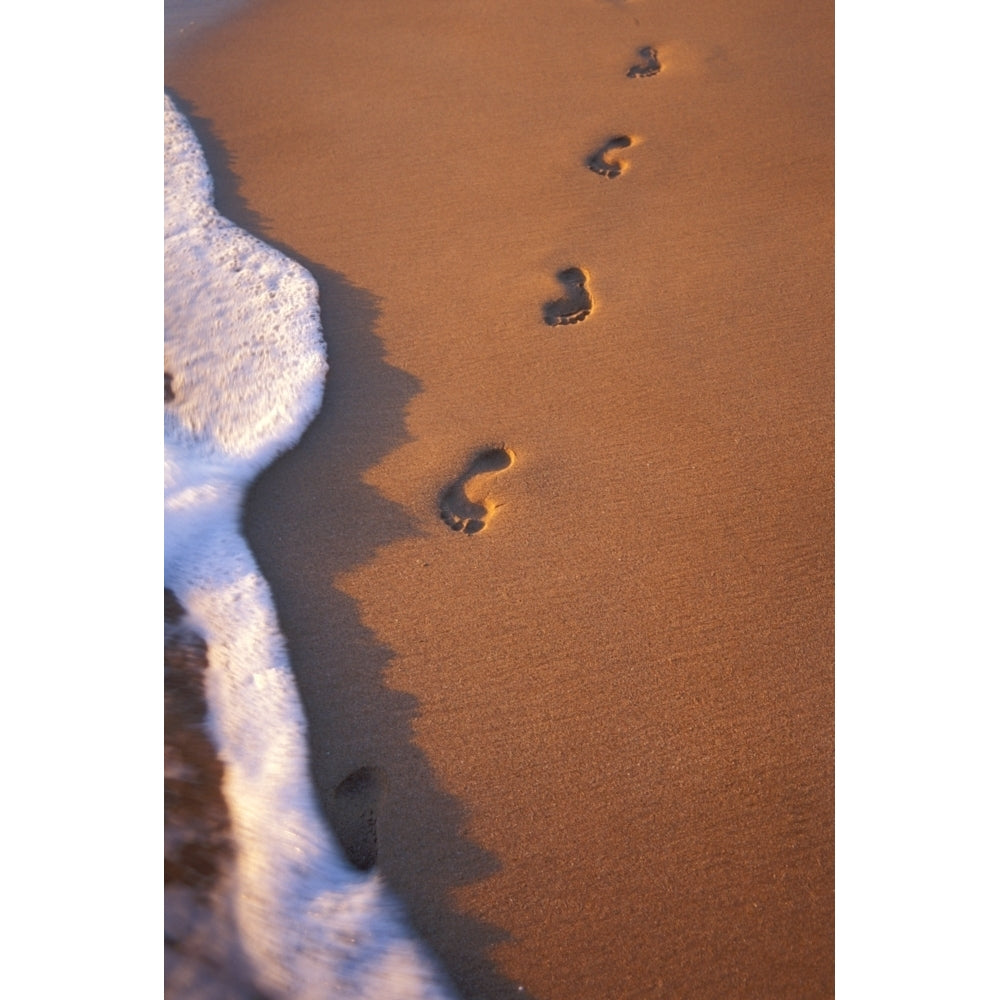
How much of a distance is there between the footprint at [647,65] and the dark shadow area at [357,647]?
1699 mm

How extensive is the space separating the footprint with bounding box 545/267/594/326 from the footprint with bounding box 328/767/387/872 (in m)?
1.51

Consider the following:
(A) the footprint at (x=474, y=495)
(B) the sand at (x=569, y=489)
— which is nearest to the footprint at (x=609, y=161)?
(B) the sand at (x=569, y=489)

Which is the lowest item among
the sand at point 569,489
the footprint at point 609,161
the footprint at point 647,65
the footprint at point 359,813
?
the footprint at point 359,813

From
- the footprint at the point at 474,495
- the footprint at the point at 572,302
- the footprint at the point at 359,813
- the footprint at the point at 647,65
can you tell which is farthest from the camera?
the footprint at the point at 647,65

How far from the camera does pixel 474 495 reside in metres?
2.36

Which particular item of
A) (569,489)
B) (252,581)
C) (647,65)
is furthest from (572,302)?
(647,65)

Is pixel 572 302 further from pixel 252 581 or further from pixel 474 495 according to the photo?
pixel 252 581

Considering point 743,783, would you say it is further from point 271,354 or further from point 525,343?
point 271,354

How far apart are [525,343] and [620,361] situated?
11.7 inches

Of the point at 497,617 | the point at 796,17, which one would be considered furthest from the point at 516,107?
the point at 497,617

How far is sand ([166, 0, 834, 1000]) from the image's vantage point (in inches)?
68.3

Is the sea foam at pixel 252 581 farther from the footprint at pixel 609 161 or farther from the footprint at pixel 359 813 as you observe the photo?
the footprint at pixel 609 161

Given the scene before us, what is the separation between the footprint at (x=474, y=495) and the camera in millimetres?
2301

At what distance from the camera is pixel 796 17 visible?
3811mm
